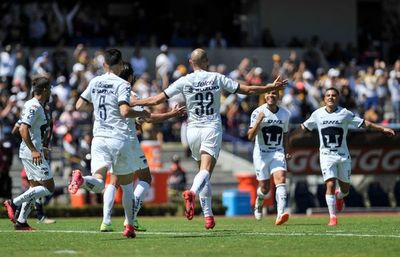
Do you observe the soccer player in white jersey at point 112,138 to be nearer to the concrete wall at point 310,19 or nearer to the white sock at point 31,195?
the white sock at point 31,195

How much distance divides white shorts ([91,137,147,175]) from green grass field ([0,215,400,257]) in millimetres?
912

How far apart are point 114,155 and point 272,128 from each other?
641 cm

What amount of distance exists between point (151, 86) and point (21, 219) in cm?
1957

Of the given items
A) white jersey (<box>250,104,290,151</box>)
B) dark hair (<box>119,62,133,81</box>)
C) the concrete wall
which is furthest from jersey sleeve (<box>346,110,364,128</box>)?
the concrete wall

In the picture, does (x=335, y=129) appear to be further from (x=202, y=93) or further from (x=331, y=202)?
(x=202, y=93)

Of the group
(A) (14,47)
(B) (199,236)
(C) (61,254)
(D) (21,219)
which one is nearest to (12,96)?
(A) (14,47)

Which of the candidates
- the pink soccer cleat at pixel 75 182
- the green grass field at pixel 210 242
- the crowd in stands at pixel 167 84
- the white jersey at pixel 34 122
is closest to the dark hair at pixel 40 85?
the white jersey at pixel 34 122

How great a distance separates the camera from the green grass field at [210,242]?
14680 millimetres

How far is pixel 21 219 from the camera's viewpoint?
1877 cm

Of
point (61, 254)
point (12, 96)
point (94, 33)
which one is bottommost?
point (61, 254)

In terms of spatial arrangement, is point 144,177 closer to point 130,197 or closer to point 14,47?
point 130,197

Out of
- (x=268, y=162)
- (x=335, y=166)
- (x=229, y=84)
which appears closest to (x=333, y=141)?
(x=335, y=166)

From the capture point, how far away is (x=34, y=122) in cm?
1889

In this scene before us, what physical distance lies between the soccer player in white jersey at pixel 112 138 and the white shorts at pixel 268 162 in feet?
19.6
